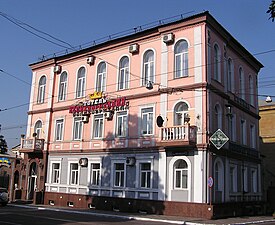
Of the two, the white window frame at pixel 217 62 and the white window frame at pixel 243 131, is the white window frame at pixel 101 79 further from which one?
the white window frame at pixel 243 131

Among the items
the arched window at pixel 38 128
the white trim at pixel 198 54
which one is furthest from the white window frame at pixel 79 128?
the white trim at pixel 198 54

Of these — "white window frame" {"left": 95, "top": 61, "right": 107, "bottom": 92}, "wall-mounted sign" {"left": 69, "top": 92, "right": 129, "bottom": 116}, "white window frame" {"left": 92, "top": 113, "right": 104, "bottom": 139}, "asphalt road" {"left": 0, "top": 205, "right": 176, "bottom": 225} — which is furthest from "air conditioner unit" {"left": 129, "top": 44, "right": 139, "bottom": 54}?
"asphalt road" {"left": 0, "top": 205, "right": 176, "bottom": 225}

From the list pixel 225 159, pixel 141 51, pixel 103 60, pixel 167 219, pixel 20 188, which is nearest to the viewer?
pixel 167 219

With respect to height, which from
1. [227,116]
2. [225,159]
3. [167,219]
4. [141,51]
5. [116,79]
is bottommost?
[167,219]

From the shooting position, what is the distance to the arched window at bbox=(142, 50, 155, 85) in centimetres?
2548

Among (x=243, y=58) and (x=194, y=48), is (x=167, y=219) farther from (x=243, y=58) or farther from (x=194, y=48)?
(x=243, y=58)

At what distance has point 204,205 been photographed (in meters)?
20.8

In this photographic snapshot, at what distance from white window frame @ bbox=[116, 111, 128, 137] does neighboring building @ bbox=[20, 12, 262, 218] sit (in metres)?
0.07

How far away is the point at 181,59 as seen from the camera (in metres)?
24.1

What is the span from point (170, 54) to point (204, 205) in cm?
1017

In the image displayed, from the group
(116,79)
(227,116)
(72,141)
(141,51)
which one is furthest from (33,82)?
(227,116)

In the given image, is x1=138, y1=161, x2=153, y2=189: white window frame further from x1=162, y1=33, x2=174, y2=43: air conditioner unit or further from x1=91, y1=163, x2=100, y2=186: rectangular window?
x1=162, y1=33, x2=174, y2=43: air conditioner unit

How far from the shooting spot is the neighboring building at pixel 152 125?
878 inches

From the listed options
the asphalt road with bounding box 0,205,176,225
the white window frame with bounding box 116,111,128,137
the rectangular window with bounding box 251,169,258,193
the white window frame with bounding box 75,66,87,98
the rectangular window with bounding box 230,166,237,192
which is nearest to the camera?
the asphalt road with bounding box 0,205,176,225
